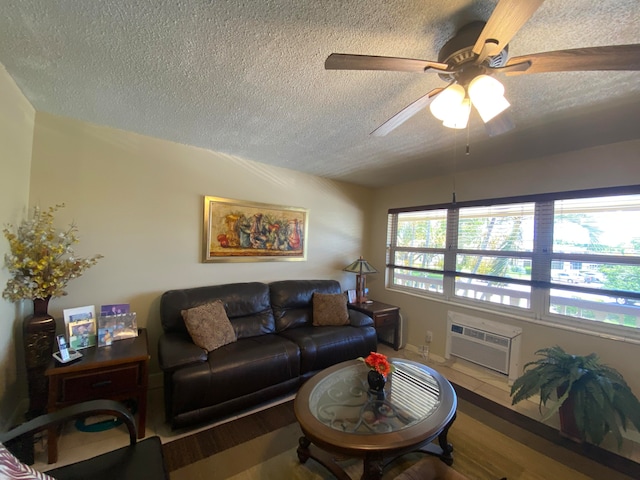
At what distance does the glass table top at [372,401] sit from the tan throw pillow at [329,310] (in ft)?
3.38

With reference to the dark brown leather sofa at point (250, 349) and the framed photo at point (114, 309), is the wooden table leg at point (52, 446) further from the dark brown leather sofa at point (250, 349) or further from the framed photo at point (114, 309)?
the framed photo at point (114, 309)

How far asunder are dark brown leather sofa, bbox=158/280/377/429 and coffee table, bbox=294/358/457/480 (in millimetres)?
599

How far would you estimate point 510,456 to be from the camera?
6.02 ft

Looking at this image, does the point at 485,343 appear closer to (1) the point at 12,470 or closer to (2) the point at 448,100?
(2) the point at 448,100

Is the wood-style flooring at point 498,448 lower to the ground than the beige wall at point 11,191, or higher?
lower

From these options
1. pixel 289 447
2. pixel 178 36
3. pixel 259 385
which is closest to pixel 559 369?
pixel 289 447

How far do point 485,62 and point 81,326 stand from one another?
3006 mm

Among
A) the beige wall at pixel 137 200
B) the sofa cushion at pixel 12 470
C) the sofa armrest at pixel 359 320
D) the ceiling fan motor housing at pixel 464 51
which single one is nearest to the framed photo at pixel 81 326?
the beige wall at pixel 137 200

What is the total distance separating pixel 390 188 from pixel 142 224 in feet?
10.9

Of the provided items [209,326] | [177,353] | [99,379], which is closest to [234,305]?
[209,326]

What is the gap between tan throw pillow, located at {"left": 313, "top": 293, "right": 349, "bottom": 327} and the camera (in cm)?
314

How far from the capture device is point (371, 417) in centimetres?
155

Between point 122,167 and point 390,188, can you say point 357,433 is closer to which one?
point 122,167

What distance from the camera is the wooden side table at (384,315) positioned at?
3.43 m
